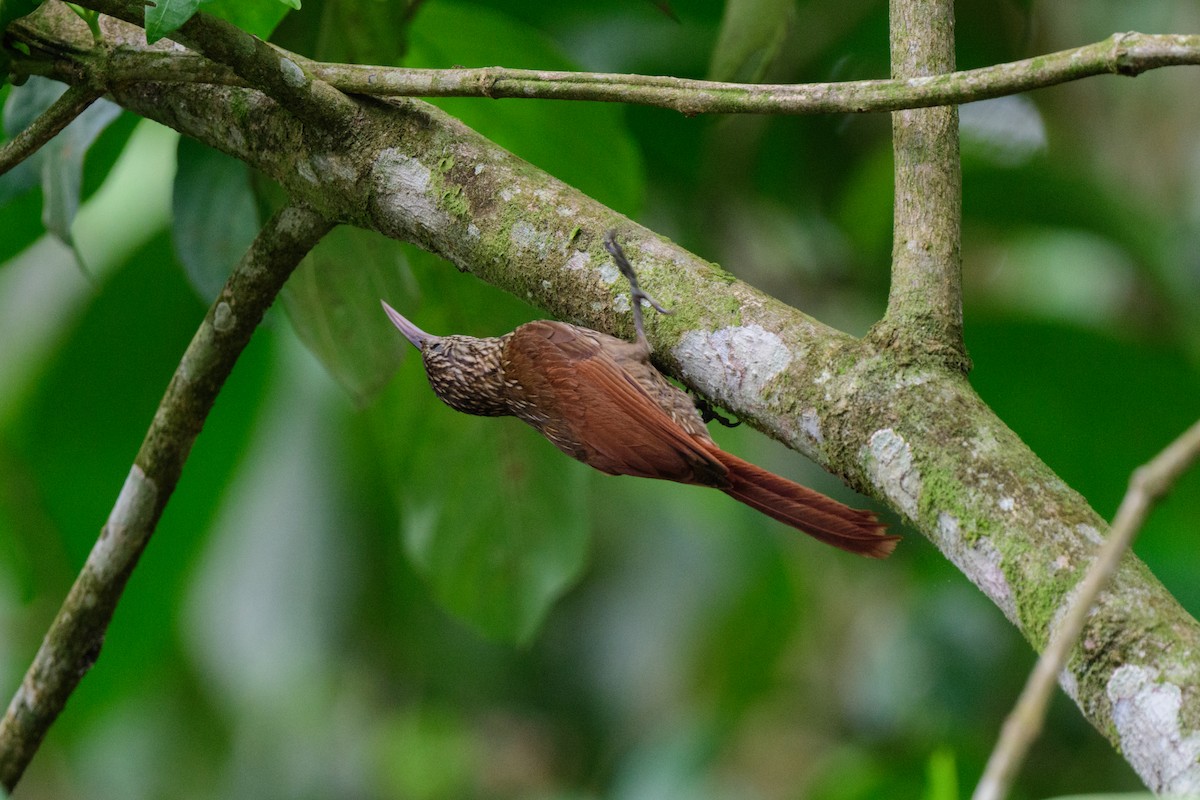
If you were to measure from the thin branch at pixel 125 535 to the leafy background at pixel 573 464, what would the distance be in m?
0.31

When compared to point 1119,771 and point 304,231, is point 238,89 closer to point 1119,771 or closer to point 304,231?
point 304,231

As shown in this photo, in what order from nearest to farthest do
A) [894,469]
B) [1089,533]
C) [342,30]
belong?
[1089,533] < [894,469] < [342,30]

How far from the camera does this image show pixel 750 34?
1.92 meters

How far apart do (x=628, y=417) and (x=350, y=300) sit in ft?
2.30

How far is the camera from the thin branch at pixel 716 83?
3.27 feet

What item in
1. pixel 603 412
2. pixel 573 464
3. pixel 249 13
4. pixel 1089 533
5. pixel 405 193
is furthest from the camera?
pixel 573 464

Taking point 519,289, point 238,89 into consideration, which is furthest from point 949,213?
point 238,89

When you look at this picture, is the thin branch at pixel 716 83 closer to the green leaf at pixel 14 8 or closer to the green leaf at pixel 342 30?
the green leaf at pixel 14 8

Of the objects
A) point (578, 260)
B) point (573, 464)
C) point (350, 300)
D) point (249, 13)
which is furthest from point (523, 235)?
point (573, 464)

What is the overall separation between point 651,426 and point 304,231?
57cm

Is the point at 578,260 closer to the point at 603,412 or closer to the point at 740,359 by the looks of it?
the point at 740,359

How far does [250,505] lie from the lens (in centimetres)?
340

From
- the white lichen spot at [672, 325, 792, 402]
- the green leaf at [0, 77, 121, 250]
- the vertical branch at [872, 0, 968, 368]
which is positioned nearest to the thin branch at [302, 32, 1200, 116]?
the vertical branch at [872, 0, 968, 368]

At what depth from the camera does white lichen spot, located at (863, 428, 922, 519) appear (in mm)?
1118
